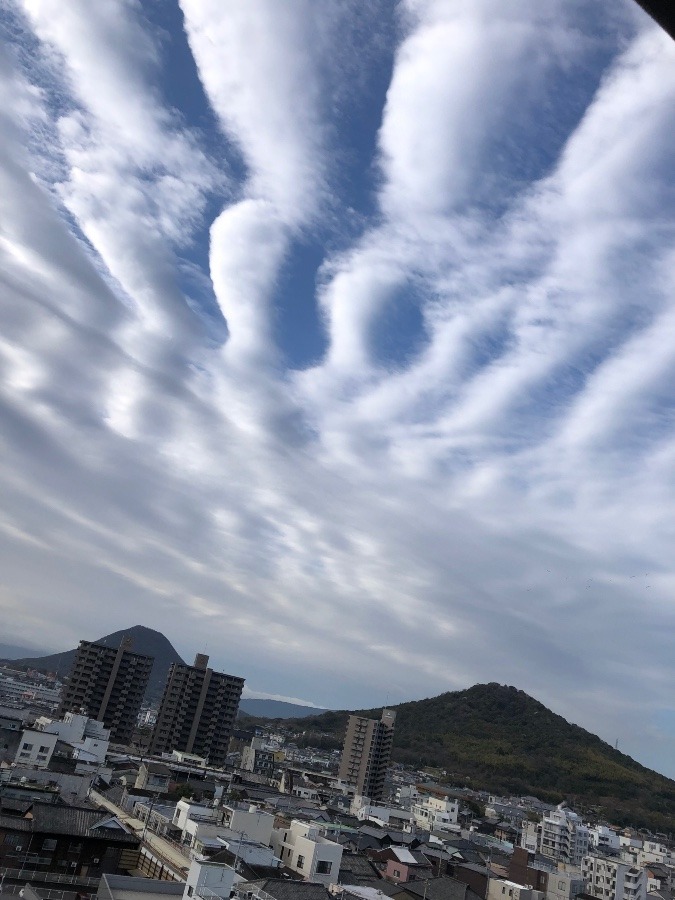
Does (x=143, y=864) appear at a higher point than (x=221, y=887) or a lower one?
lower

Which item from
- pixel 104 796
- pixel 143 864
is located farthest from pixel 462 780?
pixel 143 864

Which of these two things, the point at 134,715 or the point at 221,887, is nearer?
the point at 221,887

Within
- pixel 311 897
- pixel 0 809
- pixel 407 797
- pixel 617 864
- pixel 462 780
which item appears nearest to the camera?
pixel 311 897

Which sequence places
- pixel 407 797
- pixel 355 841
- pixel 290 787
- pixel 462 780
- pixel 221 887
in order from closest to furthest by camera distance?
1. pixel 221 887
2. pixel 355 841
3. pixel 290 787
4. pixel 407 797
5. pixel 462 780

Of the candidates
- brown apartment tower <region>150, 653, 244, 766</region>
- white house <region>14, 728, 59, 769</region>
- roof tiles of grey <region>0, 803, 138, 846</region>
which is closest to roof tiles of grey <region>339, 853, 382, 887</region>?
roof tiles of grey <region>0, 803, 138, 846</region>

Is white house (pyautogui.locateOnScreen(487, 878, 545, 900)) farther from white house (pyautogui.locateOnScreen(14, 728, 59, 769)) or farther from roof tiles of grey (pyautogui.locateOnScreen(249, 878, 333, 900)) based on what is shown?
white house (pyautogui.locateOnScreen(14, 728, 59, 769))

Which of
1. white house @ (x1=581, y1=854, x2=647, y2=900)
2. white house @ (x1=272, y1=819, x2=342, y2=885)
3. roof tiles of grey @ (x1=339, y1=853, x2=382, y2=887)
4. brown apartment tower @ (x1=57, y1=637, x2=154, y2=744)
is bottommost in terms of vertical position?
white house @ (x1=581, y1=854, x2=647, y2=900)

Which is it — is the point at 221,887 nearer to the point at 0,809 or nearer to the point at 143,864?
the point at 143,864

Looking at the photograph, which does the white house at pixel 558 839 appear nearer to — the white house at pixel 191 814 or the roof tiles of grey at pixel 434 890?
the roof tiles of grey at pixel 434 890

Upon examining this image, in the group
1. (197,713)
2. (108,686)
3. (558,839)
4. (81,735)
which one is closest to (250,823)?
(81,735)
